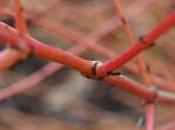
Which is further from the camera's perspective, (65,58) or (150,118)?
(150,118)

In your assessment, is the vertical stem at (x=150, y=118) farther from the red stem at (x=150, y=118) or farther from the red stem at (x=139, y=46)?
the red stem at (x=139, y=46)

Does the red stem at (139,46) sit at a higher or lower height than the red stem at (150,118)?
lower

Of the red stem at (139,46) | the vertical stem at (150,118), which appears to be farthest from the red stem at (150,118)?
the red stem at (139,46)

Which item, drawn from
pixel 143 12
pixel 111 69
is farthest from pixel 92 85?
pixel 111 69

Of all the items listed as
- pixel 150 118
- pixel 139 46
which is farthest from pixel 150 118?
pixel 139 46

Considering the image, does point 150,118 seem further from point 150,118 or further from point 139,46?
point 139,46

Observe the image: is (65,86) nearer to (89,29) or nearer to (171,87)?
(89,29)

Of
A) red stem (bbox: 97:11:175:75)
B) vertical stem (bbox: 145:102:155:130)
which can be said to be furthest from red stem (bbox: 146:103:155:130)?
red stem (bbox: 97:11:175:75)

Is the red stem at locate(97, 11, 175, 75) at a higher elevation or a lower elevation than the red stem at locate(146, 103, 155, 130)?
lower

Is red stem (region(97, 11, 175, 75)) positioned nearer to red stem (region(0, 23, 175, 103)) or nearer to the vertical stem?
red stem (region(0, 23, 175, 103))

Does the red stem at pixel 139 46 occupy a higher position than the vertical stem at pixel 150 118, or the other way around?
the vertical stem at pixel 150 118

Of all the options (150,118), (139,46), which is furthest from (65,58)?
(150,118)

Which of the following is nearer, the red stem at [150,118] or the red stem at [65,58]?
the red stem at [65,58]
